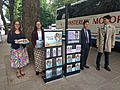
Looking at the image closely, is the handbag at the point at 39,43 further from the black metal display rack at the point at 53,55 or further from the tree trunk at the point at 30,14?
the tree trunk at the point at 30,14

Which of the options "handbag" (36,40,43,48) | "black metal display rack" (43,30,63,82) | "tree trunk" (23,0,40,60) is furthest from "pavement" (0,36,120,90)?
"tree trunk" (23,0,40,60)

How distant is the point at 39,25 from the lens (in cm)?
364

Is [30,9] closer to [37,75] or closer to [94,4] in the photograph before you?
[37,75]

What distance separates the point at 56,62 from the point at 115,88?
5.36 feet

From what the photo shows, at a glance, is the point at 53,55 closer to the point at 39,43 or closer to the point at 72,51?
the point at 39,43

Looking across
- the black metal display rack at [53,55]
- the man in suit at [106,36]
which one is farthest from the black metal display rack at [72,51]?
the man in suit at [106,36]

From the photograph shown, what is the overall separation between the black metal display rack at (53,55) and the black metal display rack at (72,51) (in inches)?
8.1

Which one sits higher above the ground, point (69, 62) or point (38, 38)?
point (38, 38)

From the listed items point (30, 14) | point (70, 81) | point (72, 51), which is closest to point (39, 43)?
point (72, 51)

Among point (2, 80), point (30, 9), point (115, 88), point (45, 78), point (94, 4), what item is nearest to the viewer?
point (115, 88)

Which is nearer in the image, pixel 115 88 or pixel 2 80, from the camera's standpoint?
pixel 115 88

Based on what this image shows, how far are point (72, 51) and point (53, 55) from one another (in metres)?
0.63

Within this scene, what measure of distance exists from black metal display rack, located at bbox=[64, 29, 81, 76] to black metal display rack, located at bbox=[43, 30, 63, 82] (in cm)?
21

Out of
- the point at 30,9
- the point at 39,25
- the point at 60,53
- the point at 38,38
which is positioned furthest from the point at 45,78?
the point at 30,9
